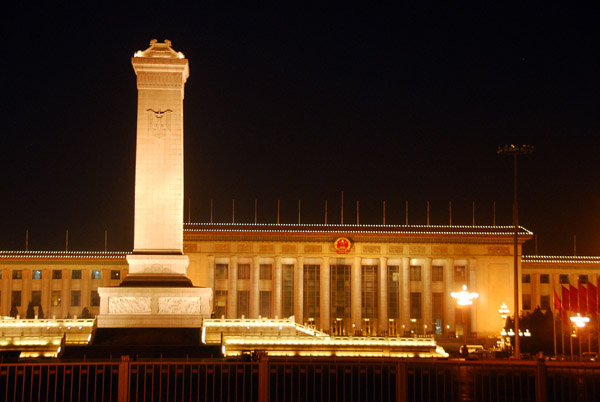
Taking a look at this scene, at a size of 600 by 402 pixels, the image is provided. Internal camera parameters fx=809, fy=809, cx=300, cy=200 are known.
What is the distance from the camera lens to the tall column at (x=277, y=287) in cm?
6662

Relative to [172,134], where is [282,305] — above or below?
below

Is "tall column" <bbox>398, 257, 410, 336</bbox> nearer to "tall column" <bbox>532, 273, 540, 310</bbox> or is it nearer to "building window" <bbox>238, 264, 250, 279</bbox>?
"tall column" <bbox>532, 273, 540, 310</bbox>

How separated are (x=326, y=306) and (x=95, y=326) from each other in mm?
29749

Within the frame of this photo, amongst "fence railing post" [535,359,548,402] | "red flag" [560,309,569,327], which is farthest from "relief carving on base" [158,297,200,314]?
"fence railing post" [535,359,548,402]

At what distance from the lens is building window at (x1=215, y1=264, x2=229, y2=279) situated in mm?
68750

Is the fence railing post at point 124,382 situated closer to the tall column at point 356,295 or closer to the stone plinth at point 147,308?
the stone plinth at point 147,308

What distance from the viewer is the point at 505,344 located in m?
49.3

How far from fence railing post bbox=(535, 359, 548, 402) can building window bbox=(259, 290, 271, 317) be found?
50210mm

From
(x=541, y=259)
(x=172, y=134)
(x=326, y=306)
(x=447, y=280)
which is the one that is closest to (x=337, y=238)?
(x=326, y=306)

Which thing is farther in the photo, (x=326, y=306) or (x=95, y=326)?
(x=326, y=306)

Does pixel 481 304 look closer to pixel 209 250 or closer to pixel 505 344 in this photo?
pixel 505 344

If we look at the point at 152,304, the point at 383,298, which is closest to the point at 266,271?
the point at 383,298

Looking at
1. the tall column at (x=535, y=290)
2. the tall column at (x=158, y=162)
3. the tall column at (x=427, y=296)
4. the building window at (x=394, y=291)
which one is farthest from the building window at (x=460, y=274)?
the tall column at (x=158, y=162)

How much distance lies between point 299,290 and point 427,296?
420 inches
